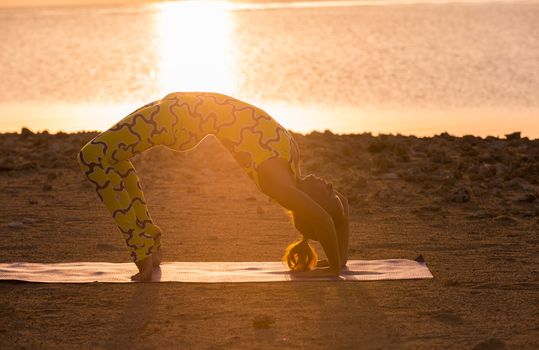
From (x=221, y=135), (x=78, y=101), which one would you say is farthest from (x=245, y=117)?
(x=78, y=101)

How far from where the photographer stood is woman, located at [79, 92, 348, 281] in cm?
829

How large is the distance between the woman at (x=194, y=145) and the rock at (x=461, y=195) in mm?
3132

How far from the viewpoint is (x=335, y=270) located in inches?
337

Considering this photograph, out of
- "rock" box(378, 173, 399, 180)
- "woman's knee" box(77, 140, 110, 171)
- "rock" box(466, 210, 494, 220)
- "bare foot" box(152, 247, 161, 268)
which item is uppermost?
"woman's knee" box(77, 140, 110, 171)

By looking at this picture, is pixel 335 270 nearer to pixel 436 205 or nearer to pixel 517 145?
pixel 436 205

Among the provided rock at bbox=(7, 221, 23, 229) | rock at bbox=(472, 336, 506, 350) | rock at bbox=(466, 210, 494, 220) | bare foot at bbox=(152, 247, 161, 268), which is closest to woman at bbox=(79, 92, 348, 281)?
bare foot at bbox=(152, 247, 161, 268)

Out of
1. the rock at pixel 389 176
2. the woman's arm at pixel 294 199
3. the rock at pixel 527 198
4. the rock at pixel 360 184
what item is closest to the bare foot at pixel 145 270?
the woman's arm at pixel 294 199

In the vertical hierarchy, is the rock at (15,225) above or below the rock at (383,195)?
above

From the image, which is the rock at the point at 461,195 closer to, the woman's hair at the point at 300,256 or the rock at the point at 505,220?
the rock at the point at 505,220

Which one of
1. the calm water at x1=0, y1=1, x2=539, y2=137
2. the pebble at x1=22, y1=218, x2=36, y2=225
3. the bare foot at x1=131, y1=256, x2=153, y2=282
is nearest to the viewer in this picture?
the bare foot at x1=131, y1=256, x2=153, y2=282

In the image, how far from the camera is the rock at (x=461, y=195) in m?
11.5

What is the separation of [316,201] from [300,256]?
0.41 meters

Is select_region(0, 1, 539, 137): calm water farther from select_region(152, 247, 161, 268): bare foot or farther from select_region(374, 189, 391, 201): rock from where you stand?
A: select_region(152, 247, 161, 268): bare foot

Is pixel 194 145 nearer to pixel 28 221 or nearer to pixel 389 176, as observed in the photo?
pixel 28 221
